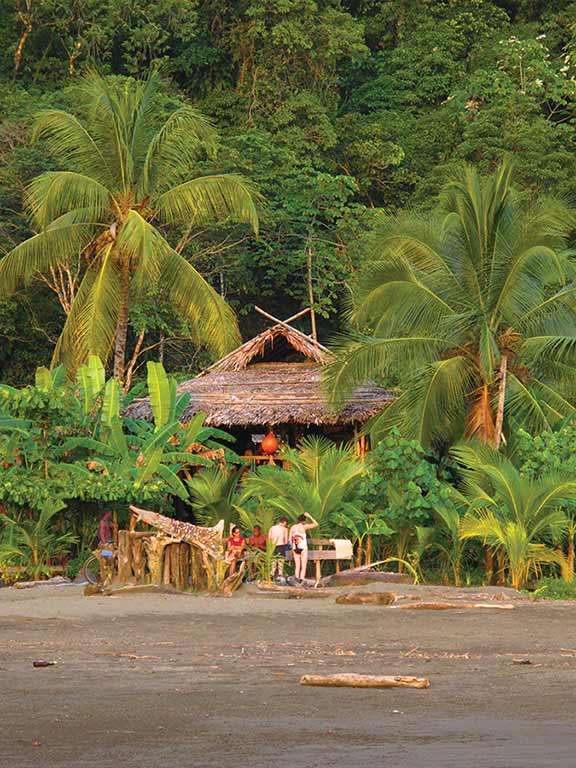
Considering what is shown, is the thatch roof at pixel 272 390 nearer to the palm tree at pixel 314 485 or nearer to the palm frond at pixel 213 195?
the palm tree at pixel 314 485

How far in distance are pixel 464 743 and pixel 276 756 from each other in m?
1.19

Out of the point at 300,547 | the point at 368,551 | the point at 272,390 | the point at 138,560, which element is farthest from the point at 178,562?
the point at 272,390

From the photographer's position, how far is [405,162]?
3456cm

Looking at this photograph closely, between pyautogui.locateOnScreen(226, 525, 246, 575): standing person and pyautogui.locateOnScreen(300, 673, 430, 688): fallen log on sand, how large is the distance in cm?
655

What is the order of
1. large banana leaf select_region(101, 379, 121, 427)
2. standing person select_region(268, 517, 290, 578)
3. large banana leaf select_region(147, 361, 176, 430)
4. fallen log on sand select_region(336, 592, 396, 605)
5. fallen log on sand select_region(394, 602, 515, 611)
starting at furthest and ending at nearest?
large banana leaf select_region(147, 361, 176, 430), large banana leaf select_region(101, 379, 121, 427), standing person select_region(268, 517, 290, 578), fallen log on sand select_region(336, 592, 396, 605), fallen log on sand select_region(394, 602, 515, 611)

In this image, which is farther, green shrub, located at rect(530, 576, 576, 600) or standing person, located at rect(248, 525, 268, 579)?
standing person, located at rect(248, 525, 268, 579)

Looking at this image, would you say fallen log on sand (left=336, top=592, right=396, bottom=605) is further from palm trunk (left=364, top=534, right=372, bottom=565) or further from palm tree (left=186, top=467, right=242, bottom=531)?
palm tree (left=186, top=467, right=242, bottom=531)

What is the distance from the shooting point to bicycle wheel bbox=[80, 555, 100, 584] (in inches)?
690

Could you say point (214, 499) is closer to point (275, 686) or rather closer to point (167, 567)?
point (167, 567)

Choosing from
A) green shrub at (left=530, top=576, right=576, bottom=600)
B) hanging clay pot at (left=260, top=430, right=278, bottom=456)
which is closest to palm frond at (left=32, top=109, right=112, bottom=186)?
hanging clay pot at (left=260, top=430, right=278, bottom=456)

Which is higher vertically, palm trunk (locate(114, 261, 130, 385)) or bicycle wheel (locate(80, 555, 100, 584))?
palm trunk (locate(114, 261, 130, 385))

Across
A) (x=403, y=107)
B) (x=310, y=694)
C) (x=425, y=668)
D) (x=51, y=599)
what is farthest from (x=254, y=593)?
(x=403, y=107)

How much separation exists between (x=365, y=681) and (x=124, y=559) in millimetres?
7282

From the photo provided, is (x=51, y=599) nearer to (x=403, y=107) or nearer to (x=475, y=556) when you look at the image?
(x=475, y=556)
